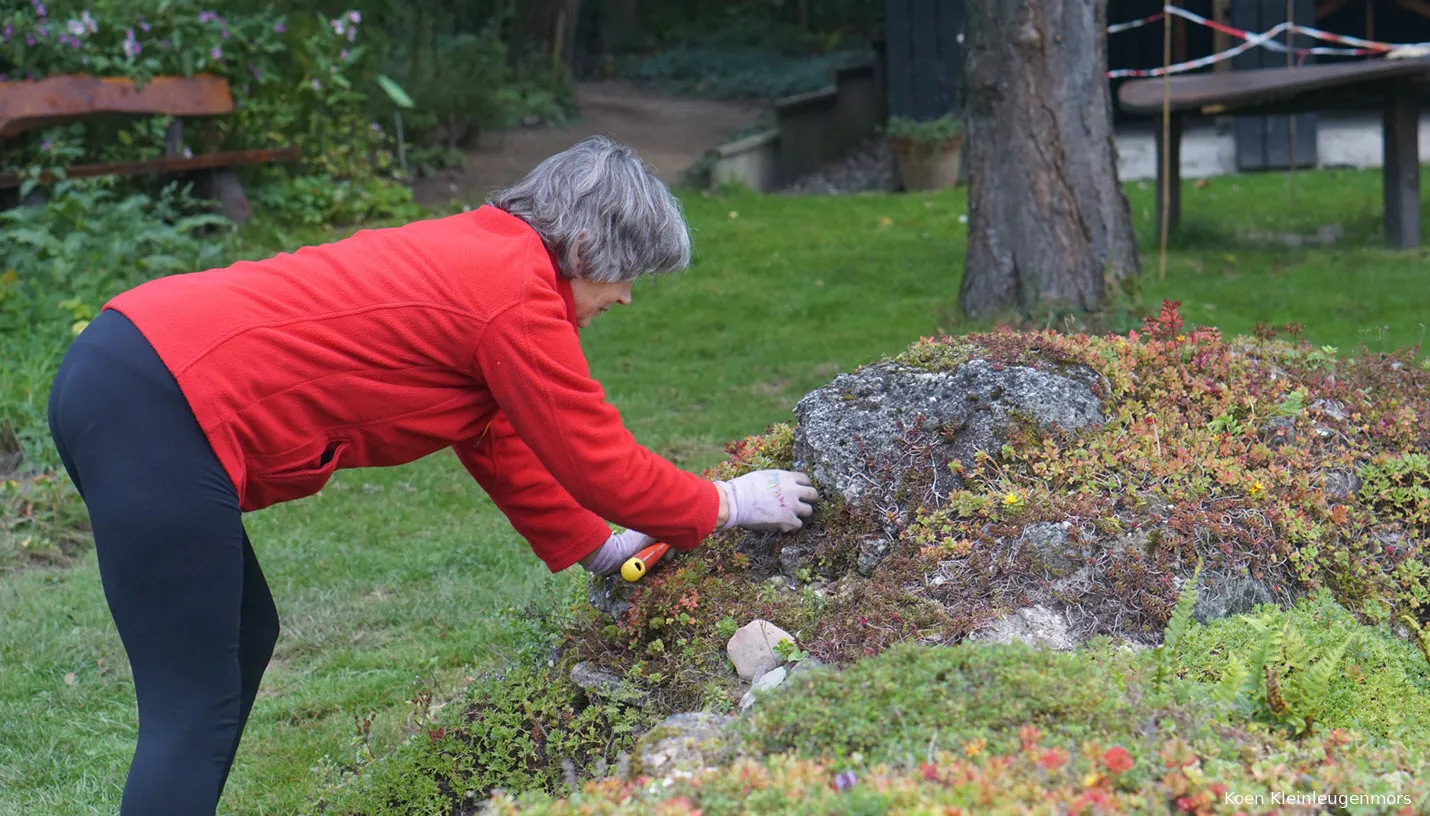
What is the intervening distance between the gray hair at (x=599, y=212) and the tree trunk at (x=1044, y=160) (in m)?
4.31

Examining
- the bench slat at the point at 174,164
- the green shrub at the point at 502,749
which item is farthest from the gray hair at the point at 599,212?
the bench slat at the point at 174,164

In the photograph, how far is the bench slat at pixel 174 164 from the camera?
27.9 ft

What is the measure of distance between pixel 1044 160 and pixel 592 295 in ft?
14.9

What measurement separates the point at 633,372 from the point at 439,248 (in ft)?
15.1

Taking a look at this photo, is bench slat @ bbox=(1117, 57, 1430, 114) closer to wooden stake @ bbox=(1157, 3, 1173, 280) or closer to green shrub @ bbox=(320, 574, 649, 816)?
wooden stake @ bbox=(1157, 3, 1173, 280)

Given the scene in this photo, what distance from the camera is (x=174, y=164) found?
897 cm

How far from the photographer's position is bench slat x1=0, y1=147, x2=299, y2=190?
335 inches

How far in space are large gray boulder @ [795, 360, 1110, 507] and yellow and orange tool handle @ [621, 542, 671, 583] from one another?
43cm

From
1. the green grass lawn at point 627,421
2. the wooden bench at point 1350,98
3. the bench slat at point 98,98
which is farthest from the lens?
the bench slat at point 98,98

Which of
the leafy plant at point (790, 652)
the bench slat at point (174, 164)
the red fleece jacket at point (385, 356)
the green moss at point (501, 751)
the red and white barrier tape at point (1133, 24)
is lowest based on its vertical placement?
the green moss at point (501, 751)

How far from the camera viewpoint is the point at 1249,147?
12.6m

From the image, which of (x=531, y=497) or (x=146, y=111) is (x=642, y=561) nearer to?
(x=531, y=497)

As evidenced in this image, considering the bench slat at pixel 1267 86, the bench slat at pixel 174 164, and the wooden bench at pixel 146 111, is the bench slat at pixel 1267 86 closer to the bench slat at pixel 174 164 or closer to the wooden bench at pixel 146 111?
the bench slat at pixel 174 164

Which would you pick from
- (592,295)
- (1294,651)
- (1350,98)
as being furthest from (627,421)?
(1350,98)
